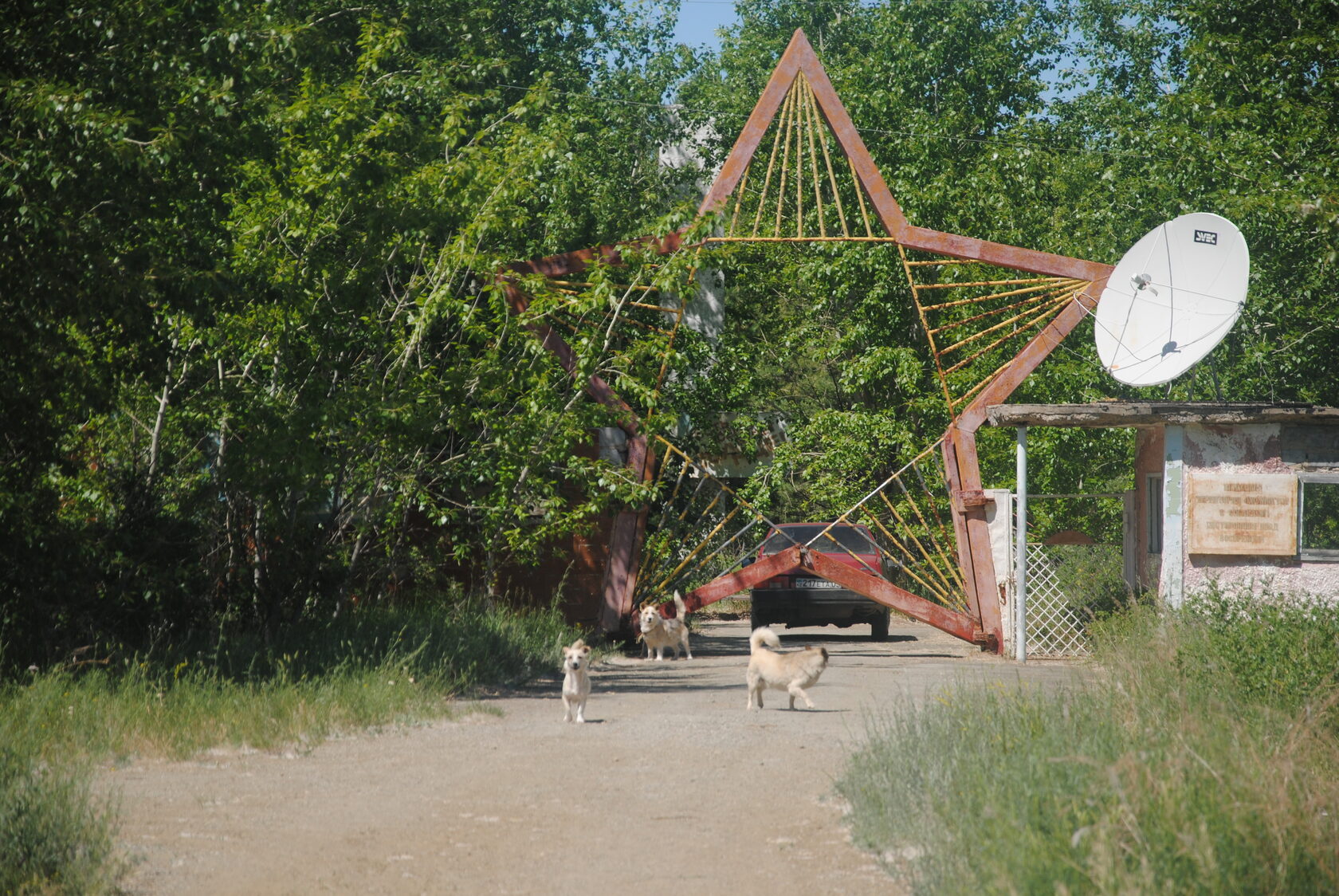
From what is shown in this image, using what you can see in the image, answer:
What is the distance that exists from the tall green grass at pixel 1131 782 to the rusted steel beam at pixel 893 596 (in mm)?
6870

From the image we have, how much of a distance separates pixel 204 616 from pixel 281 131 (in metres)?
4.93

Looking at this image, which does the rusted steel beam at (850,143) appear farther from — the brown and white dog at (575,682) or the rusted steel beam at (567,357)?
the brown and white dog at (575,682)

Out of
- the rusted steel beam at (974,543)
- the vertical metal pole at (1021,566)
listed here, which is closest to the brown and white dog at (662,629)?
the rusted steel beam at (974,543)

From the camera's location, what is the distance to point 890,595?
17.4 meters

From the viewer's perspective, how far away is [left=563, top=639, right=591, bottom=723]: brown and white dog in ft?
36.2

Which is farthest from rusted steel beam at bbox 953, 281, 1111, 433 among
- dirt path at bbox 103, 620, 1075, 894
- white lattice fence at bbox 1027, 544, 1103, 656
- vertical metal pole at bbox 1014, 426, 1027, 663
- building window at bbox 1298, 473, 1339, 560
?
dirt path at bbox 103, 620, 1075, 894

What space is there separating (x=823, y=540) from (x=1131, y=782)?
648 inches

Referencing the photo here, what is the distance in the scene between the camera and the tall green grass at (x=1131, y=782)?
197 inches

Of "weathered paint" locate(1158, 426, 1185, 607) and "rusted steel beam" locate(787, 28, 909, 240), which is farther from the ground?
"rusted steel beam" locate(787, 28, 909, 240)

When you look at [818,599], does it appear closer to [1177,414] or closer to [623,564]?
[623,564]

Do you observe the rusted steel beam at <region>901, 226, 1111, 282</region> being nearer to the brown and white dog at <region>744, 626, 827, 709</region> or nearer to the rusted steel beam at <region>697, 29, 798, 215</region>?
the rusted steel beam at <region>697, 29, 798, 215</region>

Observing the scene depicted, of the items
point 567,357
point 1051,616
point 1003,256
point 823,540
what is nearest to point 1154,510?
point 1051,616

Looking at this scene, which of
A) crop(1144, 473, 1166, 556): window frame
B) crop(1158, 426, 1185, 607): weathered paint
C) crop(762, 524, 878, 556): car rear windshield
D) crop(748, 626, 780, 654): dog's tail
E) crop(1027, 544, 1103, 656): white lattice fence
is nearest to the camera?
crop(748, 626, 780, 654): dog's tail

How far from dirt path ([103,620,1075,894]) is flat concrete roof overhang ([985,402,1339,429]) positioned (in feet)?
17.4
